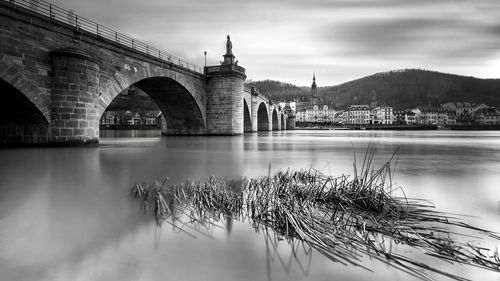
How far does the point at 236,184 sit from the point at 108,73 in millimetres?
14576

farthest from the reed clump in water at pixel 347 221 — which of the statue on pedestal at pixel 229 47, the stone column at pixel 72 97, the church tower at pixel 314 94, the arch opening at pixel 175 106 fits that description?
the church tower at pixel 314 94

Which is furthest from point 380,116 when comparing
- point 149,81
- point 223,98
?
point 149,81

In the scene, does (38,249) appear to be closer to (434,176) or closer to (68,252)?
(68,252)

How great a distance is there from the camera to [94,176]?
617 cm

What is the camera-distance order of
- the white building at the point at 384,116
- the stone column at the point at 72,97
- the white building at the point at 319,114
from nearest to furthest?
the stone column at the point at 72,97, the white building at the point at 384,116, the white building at the point at 319,114

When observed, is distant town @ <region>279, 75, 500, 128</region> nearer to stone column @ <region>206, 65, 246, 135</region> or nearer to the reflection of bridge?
stone column @ <region>206, 65, 246, 135</region>

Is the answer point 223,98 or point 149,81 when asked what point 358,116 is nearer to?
point 223,98

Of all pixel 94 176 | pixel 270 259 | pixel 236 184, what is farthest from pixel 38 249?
pixel 94 176

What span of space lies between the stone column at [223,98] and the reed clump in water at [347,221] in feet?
84.5

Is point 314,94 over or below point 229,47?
over

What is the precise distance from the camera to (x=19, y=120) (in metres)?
13.3

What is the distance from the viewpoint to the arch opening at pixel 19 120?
12164mm

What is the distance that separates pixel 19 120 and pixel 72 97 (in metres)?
2.38

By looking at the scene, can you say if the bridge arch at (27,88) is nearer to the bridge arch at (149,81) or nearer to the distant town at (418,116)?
the bridge arch at (149,81)
